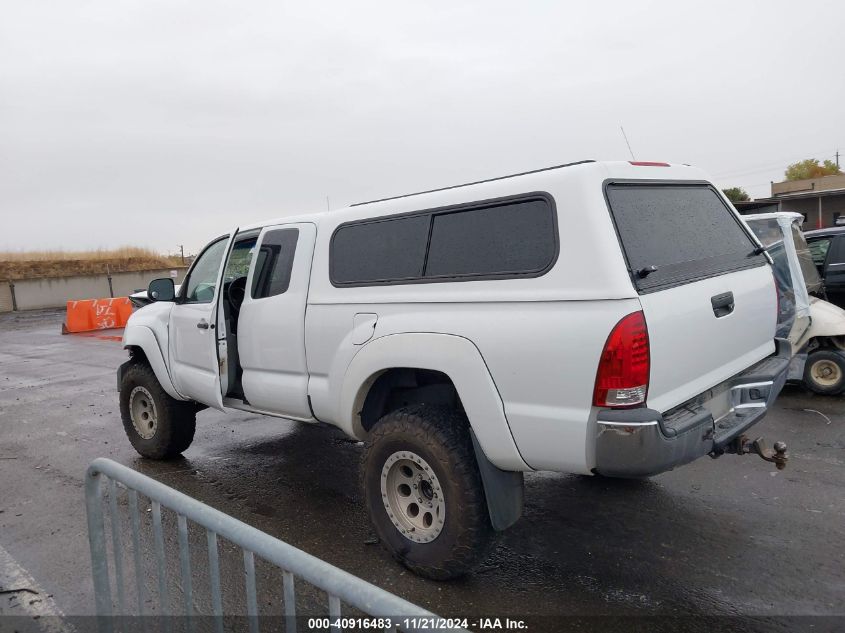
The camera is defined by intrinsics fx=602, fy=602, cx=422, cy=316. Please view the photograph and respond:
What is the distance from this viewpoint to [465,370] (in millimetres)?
3109

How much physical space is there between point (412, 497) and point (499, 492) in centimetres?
56

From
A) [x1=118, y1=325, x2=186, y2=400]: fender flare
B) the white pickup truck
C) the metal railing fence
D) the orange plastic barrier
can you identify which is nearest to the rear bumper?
the white pickup truck

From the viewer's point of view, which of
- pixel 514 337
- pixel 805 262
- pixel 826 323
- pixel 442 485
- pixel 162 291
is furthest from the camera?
pixel 805 262

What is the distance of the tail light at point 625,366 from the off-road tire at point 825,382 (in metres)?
5.05

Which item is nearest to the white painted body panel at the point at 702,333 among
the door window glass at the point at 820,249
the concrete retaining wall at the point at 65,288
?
the door window glass at the point at 820,249

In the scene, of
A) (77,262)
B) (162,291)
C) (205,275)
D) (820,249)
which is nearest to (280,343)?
(205,275)

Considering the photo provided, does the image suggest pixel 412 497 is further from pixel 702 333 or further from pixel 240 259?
pixel 240 259

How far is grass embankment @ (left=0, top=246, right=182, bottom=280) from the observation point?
129 feet

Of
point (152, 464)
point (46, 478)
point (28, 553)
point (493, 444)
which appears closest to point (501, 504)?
point (493, 444)

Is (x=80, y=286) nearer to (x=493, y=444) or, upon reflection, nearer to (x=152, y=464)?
(x=152, y=464)

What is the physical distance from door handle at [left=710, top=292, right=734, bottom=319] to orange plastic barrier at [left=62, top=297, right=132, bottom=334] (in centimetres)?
2008

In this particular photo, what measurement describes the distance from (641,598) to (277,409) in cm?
272

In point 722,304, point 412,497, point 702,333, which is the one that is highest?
point 722,304

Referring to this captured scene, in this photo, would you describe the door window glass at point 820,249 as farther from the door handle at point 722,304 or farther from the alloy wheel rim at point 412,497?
the alloy wheel rim at point 412,497
